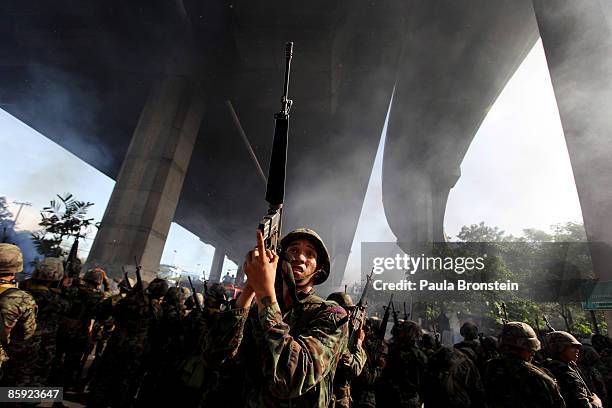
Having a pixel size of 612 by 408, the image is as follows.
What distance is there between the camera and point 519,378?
8.64ft

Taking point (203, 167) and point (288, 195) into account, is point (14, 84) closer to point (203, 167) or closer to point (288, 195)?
point (203, 167)

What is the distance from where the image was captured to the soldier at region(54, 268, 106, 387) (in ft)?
17.5

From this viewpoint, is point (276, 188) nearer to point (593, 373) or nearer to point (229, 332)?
point (229, 332)

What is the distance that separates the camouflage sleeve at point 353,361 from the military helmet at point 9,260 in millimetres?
3223

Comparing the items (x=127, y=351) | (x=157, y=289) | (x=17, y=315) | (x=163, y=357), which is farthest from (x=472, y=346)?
(x=17, y=315)

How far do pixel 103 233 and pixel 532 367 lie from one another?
1094 cm

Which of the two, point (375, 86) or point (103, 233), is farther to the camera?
point (375, 86)

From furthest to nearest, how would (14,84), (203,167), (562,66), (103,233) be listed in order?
1. (203,167)
2. (14,84)
3. (103,233)
4. (562,66)

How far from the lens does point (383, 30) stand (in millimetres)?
11773

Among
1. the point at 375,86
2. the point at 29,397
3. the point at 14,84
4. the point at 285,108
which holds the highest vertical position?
the point at 375,86

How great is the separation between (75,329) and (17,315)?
11.5 feet

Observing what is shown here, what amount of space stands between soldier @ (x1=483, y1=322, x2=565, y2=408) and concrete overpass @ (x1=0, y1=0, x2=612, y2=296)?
623cm

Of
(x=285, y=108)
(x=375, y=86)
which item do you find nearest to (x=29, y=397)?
(x=285, y=108)

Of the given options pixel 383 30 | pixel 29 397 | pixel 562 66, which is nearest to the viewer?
pixel 29 397
